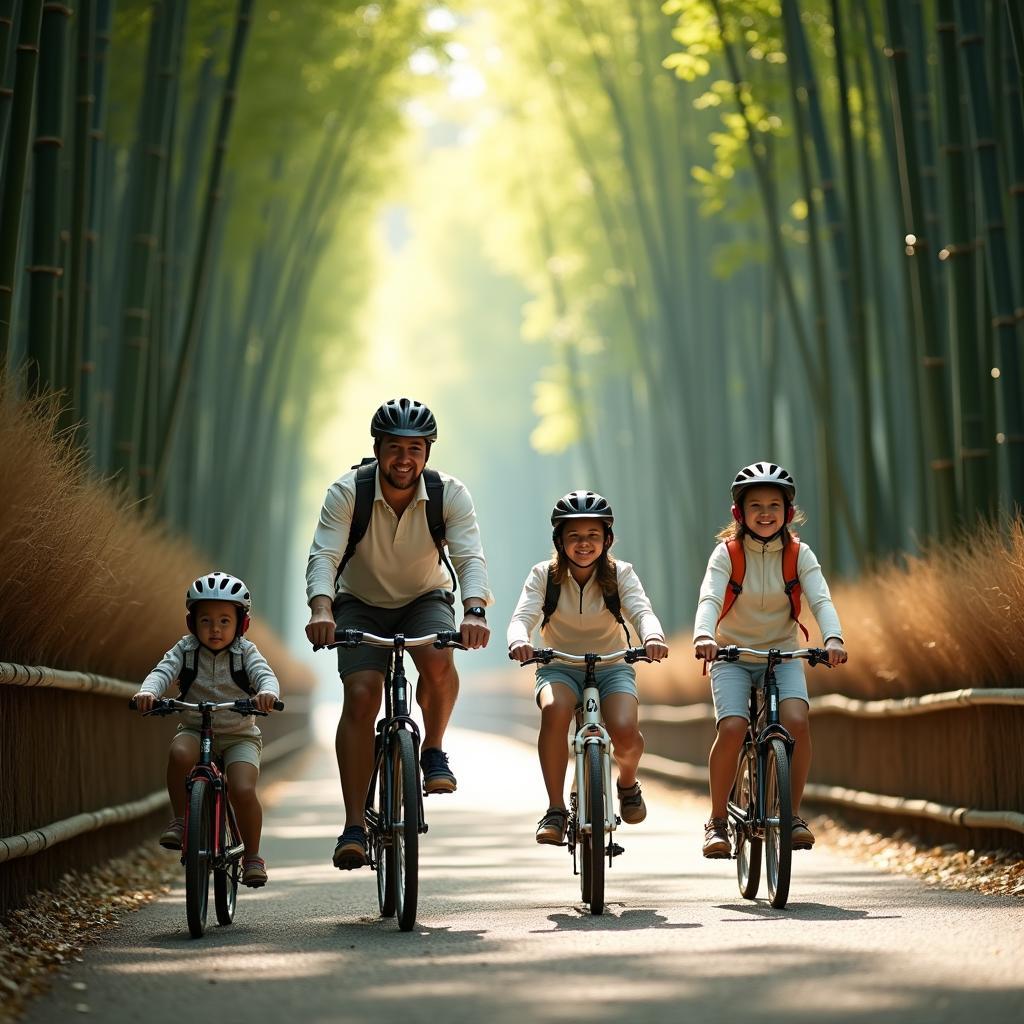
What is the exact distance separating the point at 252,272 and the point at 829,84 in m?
6.59

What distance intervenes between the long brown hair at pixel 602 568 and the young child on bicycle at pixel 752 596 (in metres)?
0.38

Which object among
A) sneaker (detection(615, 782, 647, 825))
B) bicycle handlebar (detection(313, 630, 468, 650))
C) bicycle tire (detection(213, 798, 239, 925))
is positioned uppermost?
bicycle handlebar (detection(313, 630, 468, 650))

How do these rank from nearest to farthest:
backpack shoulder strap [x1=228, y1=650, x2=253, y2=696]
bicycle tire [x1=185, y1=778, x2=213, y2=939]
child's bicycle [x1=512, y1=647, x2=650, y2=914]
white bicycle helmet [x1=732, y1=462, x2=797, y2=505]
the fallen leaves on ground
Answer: the fallen leaves on ground, bicycle tire [x1=185, y1=778, x2=213, y2=939], child's bicycle [x1=512, y1=647, x2=650, y2=914], backpack shoulder strap [x1=228, y1=650, x2=253, y2=696], white bicycle helmet [x1=732, y1=462, x2=797, y2=505]

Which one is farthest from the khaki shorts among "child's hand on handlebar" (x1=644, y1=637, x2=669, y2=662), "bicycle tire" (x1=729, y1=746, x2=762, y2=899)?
"bicycle tire" (x1=729, y1=746, x2=762, y2=899)

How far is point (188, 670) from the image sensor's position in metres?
6.82

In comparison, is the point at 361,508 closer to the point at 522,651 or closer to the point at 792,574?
the point at 522,651

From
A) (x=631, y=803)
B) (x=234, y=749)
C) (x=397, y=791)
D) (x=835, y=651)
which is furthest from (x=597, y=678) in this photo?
(x=234, y=749)

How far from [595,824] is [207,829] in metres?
1.38

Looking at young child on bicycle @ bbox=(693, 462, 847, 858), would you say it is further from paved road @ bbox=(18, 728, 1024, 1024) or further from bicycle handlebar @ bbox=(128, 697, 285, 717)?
bicycle handlebar @ bbox=(128, 697, 285, 717)

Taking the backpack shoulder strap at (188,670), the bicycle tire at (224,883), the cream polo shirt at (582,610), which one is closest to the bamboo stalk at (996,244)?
the cream polo shirt at (582,610)

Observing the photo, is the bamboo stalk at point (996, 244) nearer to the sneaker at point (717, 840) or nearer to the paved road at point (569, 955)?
the paved road at point (569, 955)

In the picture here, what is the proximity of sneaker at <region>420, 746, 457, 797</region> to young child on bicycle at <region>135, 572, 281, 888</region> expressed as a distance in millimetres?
684

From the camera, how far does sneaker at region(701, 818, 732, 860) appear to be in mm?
6992

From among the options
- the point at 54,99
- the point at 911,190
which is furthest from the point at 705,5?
the point at 54,99
